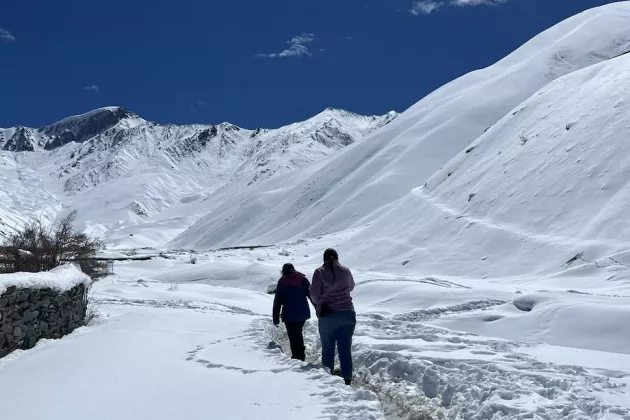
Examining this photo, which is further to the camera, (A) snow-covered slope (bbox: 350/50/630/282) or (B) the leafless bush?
(A) snow-covered slope (bbox: 350/50/630/282)

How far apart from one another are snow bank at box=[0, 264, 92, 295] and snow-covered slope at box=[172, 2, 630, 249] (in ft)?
138

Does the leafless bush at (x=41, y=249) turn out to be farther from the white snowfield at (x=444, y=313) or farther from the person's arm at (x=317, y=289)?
the person's arm at (x=317, y=289)

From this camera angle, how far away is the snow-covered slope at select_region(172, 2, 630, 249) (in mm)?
62250

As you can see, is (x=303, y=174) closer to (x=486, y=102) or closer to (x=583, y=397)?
(x=486, y=102)

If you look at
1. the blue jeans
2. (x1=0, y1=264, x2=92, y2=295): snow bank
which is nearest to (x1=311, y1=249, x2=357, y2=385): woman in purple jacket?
the blue jeans

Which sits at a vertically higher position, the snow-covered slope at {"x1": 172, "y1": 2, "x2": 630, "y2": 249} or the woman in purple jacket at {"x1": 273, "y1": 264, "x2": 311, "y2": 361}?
the snow-covered slope at {"x1": 172, "y1": 2, "x2": 630, "y2": 249}

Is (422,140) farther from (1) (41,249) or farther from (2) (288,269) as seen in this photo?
(2) (288,269)

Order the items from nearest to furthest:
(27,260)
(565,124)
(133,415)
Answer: (133,415)
(27,260)
(565,124)

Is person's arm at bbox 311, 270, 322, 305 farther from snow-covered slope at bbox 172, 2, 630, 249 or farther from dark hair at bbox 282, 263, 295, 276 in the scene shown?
snow-covered slope at bbox 172, 2, 630, 249

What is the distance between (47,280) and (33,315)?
69 cm

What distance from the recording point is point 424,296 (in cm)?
1647

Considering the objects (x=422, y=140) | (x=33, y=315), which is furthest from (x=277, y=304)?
(x=422, y=140)

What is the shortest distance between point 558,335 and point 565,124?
2449 centimetres

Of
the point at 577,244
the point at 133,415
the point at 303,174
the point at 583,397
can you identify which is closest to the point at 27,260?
the point at 133,415
